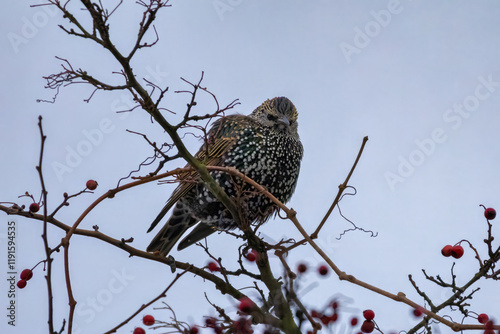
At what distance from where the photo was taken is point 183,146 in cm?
279

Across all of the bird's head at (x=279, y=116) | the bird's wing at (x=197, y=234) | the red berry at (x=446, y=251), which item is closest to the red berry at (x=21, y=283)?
the red berry at (x=446, y=251)

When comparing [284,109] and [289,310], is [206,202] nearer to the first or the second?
[284,109]

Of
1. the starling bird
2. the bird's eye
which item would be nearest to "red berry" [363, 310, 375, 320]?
the starling bird

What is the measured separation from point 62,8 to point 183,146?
0.76 meters

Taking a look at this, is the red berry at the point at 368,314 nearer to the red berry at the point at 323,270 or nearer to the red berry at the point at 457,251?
the red berry at the point at 323,270

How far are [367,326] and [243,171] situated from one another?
6.97 ft

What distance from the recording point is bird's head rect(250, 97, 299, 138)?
517cm

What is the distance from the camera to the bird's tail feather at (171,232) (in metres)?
5.13

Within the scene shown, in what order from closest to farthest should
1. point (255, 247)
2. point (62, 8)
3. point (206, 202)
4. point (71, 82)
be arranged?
point (62, 8)
point (71, 82)
point (255, 247)
point (206, 202)

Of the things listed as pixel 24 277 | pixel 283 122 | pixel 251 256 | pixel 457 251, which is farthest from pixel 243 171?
pixel 24 277

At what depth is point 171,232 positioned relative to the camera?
5.16 metres

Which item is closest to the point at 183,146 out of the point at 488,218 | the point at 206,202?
the point at 488,218

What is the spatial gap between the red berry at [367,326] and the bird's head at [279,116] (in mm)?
2527

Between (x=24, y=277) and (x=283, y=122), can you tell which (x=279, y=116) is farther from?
(x=24, y=277)
